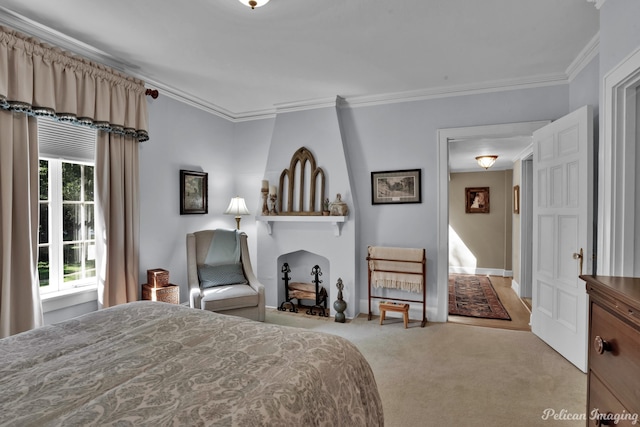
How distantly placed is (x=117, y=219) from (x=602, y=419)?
137 inches

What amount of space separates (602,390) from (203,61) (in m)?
3.49

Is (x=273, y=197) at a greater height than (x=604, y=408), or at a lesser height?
greater

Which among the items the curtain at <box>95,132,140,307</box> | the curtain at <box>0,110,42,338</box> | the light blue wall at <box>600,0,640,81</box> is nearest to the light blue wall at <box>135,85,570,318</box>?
the curtain at <box>95,132,140,307</box>

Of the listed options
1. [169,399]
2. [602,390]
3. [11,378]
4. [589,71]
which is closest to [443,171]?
[589,71]

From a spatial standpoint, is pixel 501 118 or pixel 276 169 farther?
pixel 276 169

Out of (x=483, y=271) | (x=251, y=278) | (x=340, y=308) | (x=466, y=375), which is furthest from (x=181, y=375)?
(x=483, y=271)

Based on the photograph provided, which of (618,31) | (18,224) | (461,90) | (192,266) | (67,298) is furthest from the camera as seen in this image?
(461,90)

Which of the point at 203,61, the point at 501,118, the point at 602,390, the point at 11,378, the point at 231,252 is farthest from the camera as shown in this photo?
the point at 231,252

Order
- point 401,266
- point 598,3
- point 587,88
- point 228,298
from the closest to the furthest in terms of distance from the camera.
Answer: point 598,3 → point 587,88 → point 228,298 → point 401,266

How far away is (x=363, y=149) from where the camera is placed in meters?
4.21

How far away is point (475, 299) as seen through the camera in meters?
5.07

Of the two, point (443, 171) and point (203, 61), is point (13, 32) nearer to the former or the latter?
point (203, 61)

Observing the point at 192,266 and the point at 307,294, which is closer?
the point at 192,266

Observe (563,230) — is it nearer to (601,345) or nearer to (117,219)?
(601,345)
